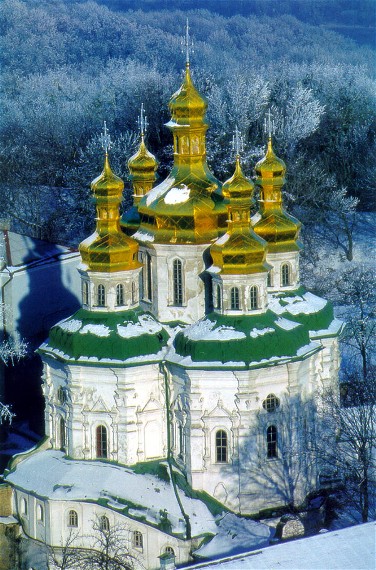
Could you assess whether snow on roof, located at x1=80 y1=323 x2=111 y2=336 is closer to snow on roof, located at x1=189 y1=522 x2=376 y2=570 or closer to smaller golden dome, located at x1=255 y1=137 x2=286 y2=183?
smaller golden dome, located at x1=255 y1=137 x2=286 y2=183

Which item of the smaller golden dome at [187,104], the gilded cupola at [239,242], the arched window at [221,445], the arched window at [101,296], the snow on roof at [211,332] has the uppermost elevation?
the smaller golden dome at [187,104]

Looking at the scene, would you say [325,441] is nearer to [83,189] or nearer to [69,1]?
[83,189]

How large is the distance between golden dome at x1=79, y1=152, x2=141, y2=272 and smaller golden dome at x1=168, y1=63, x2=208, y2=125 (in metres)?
1.85

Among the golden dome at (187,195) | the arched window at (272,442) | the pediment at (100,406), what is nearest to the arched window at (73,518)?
the pediment at (100,406)

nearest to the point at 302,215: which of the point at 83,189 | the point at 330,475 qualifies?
the point at 83,189

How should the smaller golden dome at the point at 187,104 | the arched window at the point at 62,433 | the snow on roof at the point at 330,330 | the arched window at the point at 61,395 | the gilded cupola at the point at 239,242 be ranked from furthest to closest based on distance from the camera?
the snow on roof at the point at 330,330 → the smaller golden dome at the point at 187,104 → the arched window at the point at 62,433 → the arched window at the point at 61,395 → the gilded cupola at the point at 239,242

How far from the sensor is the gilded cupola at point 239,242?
84.0 feet

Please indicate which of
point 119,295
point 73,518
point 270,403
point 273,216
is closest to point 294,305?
point 273,216

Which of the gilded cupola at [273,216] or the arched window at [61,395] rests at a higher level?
the gilded cupola at [273,216]

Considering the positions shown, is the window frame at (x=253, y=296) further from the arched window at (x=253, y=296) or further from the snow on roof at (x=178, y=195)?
the snow on roof at (x=178, y=195)

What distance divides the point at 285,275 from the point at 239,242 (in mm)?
3167

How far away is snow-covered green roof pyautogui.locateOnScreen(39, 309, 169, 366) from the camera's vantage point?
85.7 feet

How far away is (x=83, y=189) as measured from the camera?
4638cm

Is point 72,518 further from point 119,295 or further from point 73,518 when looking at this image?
point 119,295
